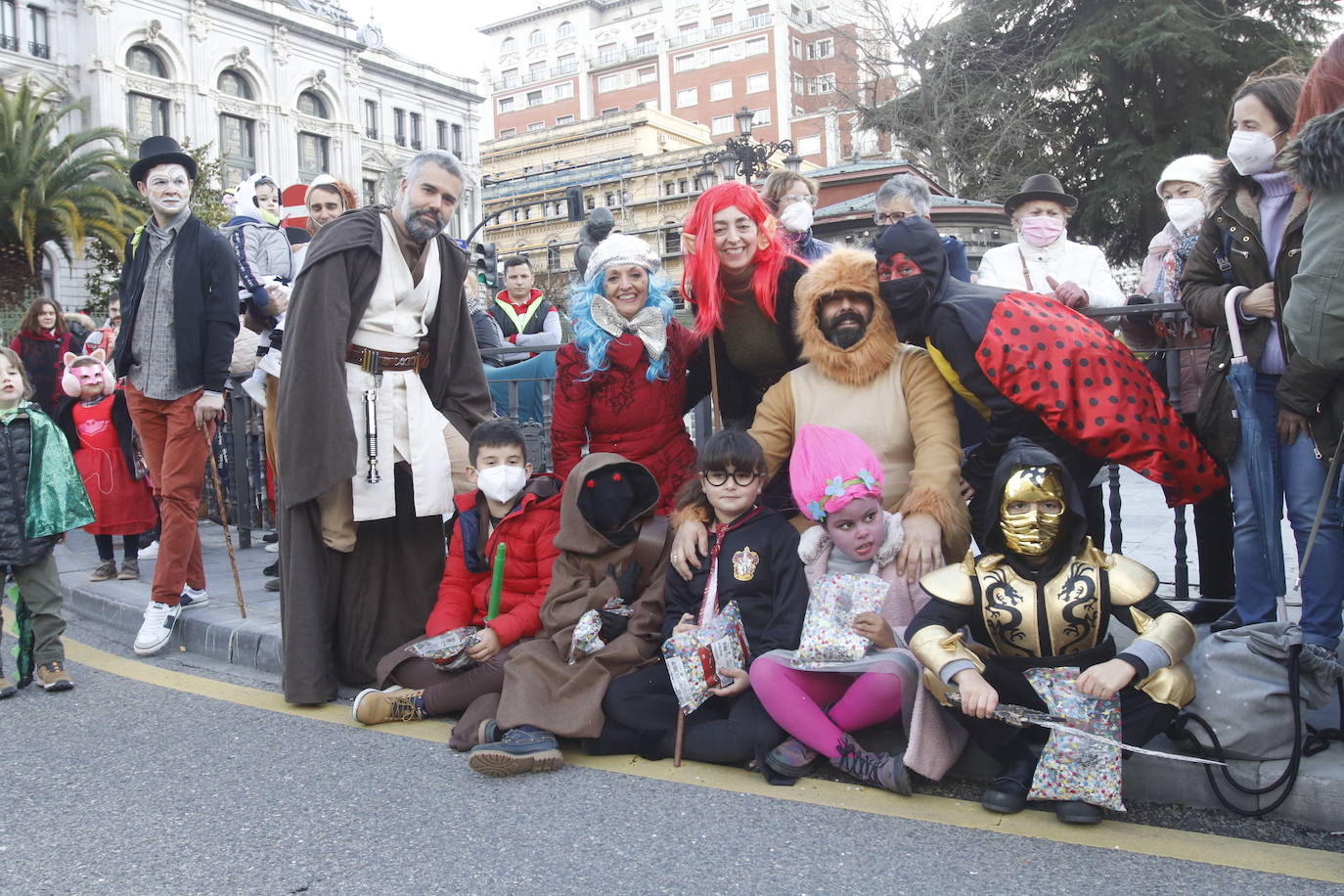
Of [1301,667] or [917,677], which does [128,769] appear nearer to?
[917,677]

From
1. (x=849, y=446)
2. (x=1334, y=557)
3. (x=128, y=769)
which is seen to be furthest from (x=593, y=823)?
(x=1334, y=557)

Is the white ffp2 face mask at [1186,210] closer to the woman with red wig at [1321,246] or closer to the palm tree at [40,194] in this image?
the woman with red wig at [1321,246]

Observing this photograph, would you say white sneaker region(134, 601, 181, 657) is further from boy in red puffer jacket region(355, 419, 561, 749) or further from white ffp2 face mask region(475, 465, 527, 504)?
white ffp2 face mask region(475, 465, 527, 504)

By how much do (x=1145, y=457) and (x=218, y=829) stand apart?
3247mm

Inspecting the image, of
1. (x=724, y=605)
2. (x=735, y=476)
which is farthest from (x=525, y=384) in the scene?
(x=724, y=605)

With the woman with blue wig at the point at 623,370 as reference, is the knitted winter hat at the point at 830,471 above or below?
below

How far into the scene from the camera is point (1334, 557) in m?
3.64

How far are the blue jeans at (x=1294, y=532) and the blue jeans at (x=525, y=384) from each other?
11.6 ft

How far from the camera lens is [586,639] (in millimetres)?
3898

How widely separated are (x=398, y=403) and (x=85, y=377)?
4361 millimetres

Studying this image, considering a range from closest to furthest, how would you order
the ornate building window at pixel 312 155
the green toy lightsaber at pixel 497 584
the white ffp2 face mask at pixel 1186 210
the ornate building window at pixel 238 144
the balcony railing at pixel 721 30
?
the green toy lightsaber at pixel 497 584, the white ffp2 face mask at pixel 1186 210, the ornate building window at pixel 238 144, the ornate building window at pixel 312 155, the balcony railing at pixel 721 30

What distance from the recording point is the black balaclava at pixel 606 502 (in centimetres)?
424

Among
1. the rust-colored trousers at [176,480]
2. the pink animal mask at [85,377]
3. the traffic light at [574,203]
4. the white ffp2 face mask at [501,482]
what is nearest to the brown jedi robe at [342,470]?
the white ffp2 face mask at [501,482]

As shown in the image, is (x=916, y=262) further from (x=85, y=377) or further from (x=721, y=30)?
(x=721, y=30)
